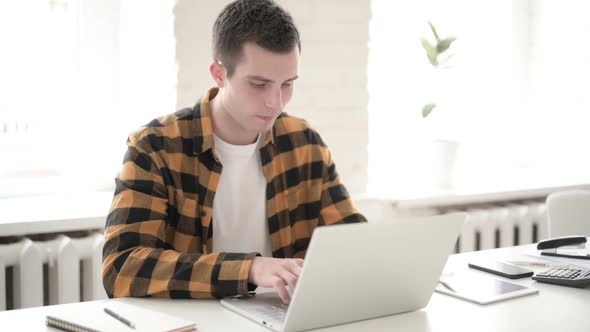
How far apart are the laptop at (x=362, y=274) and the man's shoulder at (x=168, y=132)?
45 centimetres

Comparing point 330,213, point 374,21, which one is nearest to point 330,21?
point 374,21

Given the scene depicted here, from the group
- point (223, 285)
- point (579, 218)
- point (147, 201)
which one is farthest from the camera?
point (579, 218)

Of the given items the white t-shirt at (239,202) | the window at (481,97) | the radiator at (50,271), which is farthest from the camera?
the window at (481,97)

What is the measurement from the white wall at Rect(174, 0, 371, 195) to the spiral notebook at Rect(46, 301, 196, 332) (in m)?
1.30

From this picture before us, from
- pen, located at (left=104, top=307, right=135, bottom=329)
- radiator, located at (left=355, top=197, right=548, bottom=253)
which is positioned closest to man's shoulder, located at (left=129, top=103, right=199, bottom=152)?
pen, located at (left=104, top=307, right=135, bottom=329)

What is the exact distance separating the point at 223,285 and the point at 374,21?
78.4 inches

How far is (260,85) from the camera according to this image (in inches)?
66.7

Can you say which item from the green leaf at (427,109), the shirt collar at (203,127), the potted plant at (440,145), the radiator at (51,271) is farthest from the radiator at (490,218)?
the shirt collar at (203,127)

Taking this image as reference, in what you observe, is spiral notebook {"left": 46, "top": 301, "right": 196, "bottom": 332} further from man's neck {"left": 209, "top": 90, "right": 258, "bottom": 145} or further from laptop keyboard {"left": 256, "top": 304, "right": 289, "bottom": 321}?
man's neck {"left": 209, "top": 90, "right": 258, "bottom": 145}

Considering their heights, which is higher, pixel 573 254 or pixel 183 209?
pixel 183 209

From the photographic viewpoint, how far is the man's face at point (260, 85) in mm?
1664

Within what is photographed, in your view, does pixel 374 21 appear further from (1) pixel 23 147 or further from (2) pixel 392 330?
(2) pixel 392 330

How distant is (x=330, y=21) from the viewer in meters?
2.74

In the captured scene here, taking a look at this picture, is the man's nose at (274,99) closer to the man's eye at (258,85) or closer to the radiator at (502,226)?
the man's eye at (258,85)
